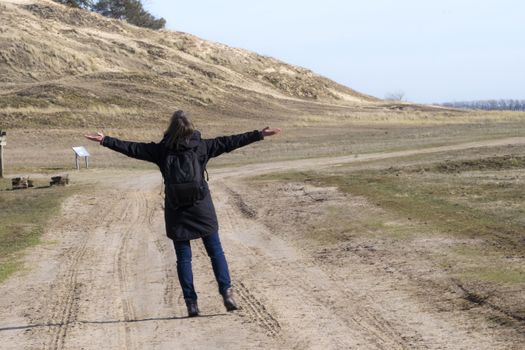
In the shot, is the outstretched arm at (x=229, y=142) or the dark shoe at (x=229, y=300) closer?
the dark shoe at (x=229, y=300)

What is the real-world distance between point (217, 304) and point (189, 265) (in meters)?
0.72

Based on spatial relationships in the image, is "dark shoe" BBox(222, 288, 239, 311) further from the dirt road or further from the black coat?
the black coat

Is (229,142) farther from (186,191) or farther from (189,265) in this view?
(189,265)

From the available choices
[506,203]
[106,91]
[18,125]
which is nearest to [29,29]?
[106,91]

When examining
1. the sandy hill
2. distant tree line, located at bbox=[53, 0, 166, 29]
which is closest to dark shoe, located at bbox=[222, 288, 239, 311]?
the sandy hill

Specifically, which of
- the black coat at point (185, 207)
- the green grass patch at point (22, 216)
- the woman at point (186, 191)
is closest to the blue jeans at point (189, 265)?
the woman at point (186, 191)

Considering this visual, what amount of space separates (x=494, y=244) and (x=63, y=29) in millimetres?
82185

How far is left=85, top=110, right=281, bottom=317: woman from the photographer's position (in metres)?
8.78

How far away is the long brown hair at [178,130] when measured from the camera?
→ 877 centimetres

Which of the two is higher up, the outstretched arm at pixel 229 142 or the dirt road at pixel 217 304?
the outstretched arm at pixel 229 142

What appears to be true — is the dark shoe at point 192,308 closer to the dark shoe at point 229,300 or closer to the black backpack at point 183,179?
the dark shoe at point 229,300

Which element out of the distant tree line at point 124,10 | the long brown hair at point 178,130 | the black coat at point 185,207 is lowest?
the black coat at point 185,207

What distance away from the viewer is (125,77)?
74188 mm

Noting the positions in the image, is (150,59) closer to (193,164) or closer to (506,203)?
(506,203)
